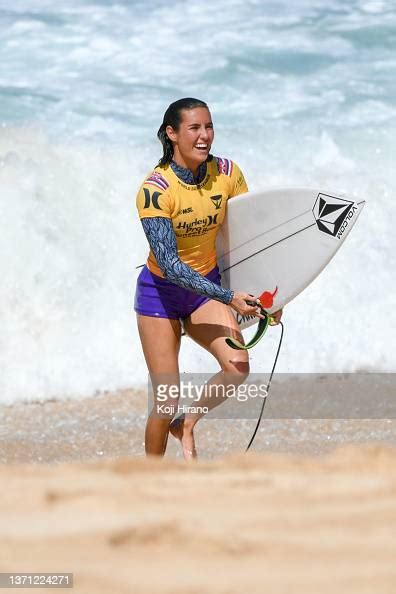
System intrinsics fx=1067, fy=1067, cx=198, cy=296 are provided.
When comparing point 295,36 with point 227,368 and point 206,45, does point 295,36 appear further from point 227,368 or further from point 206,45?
point 227,368

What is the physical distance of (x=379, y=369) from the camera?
8.31 meters

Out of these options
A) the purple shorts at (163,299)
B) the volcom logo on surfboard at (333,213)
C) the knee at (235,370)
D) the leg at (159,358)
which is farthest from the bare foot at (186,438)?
the volcom logo on surfboard at (333,213)

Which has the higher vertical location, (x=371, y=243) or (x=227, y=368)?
(x=227, y=368)

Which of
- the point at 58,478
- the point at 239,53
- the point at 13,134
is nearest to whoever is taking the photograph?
the point at 58,478

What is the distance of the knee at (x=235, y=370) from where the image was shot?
184 inches

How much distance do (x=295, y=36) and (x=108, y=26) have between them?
2554 millimetres

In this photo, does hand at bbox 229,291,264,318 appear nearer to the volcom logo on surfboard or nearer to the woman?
the woman

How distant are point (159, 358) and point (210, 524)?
4.99 feet

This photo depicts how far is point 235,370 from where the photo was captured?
4684mm

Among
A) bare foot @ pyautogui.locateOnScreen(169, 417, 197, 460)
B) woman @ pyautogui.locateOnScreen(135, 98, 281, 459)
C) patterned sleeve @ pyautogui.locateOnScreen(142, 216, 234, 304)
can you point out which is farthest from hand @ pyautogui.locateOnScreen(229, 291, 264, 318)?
bare foot @ pyautogui.locateOnScreen(169, 417, 197, 460)

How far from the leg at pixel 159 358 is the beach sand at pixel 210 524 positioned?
0.84 m

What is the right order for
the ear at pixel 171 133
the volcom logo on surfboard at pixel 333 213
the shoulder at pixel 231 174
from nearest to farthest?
the ear at pixel 171 133, the shoulder at pixel 231 174, the volcom logo on surfboard at pixel 333 213

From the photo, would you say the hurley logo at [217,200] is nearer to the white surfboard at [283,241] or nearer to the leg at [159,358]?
the white surfboard at [283,241]

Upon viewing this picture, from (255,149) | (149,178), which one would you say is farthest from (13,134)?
(149,178)
